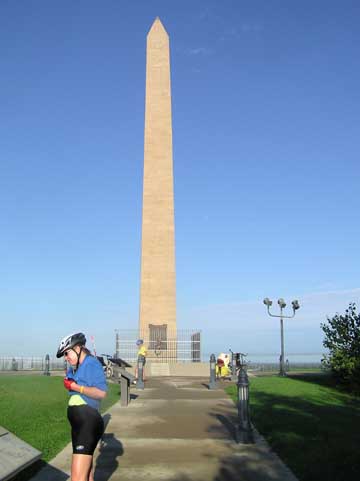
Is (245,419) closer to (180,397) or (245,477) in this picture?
(245,477)

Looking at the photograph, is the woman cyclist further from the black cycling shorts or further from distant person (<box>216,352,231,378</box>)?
distant person (<box>216,352,231,378</box>)

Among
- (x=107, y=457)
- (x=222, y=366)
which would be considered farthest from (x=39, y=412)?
(x=222, y=366)

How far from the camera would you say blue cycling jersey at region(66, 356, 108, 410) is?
489cm

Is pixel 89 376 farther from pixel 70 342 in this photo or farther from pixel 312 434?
pixel 312 434

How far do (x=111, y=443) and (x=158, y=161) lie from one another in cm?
2417

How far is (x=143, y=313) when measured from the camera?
30750 mm

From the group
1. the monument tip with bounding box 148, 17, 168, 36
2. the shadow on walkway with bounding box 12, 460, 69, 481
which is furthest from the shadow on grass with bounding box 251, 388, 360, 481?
the monument tip with bounding box 148, 17, 168, 36

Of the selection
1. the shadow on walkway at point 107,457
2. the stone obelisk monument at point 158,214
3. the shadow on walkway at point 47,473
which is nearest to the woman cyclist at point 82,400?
the shadow on walkway at point 47,473

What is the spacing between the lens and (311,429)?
9836mm

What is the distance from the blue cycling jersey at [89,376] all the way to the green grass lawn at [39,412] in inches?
131

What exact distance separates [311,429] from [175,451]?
291cm

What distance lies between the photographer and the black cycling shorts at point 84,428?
187 inches

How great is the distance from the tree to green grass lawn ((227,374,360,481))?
128 cm

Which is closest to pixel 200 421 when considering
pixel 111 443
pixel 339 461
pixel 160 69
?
pixel 111 443
